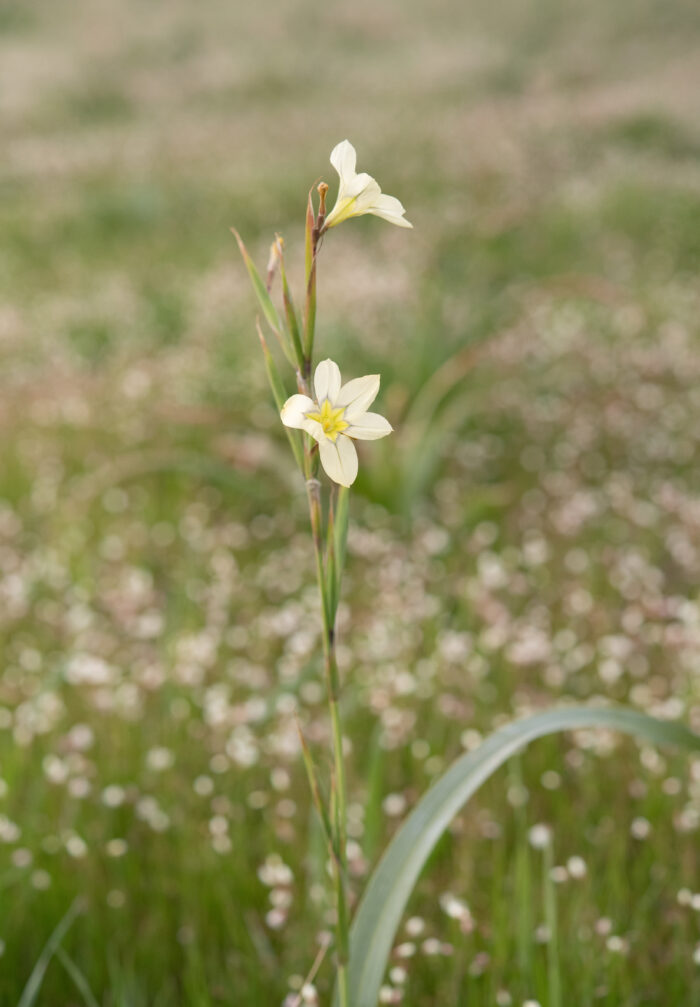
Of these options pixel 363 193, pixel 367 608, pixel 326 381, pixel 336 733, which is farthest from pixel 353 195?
pixel 367 608

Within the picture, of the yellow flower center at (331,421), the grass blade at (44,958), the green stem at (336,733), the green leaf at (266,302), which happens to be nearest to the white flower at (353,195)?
the green leaf at (266,302)

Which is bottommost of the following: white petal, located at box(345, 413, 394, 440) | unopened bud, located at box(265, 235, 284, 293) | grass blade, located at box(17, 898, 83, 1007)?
grass blade, located at box(17, 898, 83, 1007)

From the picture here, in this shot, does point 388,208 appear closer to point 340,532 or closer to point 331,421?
point 331,421

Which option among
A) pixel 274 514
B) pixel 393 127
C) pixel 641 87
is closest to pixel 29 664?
pixel 274 514

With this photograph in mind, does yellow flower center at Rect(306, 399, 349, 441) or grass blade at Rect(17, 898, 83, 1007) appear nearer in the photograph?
yellow flower center at Rect(306, 399, 349, 441)

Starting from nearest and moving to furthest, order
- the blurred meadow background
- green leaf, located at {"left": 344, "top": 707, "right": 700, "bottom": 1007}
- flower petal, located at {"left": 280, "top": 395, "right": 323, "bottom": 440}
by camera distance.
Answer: flower petal, located at {"left": 280, "top": 395, "right": 323, "bottom": 440} → green leaf, located at {"left": 344, "top": 707, "right": 700, "bottom": 1007} → the blurred meadow background

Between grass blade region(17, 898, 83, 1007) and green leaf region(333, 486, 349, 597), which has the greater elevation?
green leaf region(333, 486, 349, 597)

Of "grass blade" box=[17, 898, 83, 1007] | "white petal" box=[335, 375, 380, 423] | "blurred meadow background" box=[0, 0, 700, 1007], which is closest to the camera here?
"white petal" box=[335, 375, 380, 423]

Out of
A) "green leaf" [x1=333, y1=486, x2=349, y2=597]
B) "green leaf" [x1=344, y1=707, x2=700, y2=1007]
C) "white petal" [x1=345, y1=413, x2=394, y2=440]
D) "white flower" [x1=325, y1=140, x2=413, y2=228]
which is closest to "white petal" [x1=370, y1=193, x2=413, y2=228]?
"white flower" [x1=325, y1=140, x2=413, y2=228]

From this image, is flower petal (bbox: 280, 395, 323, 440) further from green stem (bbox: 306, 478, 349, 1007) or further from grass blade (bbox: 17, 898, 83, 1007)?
grass blade (bbox: 17, 898, 83, 1007)
